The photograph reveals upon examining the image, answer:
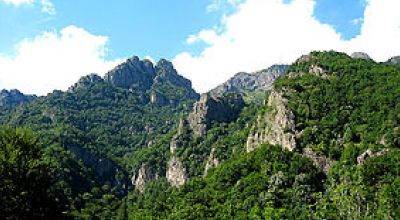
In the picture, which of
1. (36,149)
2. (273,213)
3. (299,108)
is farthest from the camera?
(299,108)

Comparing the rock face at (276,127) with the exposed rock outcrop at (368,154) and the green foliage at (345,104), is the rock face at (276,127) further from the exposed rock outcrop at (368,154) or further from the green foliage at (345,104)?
the exposed rock outcrop at (368,154)

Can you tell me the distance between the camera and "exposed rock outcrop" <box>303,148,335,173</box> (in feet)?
380

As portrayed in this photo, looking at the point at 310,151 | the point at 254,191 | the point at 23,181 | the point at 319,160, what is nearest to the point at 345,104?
the point at 310,151

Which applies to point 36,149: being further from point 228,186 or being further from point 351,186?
point 228,186

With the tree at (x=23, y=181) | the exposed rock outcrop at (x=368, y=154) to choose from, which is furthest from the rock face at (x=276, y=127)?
the tree at (x=23, y=181)

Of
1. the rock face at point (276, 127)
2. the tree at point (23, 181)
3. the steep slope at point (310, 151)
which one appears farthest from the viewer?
the rock face at point (276, 127)

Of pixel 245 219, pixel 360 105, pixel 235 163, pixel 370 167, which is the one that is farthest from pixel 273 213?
A: pixel 360 105

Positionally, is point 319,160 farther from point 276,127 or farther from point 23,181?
point 23,181

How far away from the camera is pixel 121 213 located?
162 meters

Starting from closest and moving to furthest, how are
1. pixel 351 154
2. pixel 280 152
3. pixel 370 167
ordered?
1. pixel 370 167
2. pixel 351 154
3. pixel 280 152

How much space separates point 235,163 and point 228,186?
387 inches

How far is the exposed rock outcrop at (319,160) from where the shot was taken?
4560 inches

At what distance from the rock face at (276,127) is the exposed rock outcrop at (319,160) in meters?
5.37

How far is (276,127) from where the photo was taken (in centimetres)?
13600
